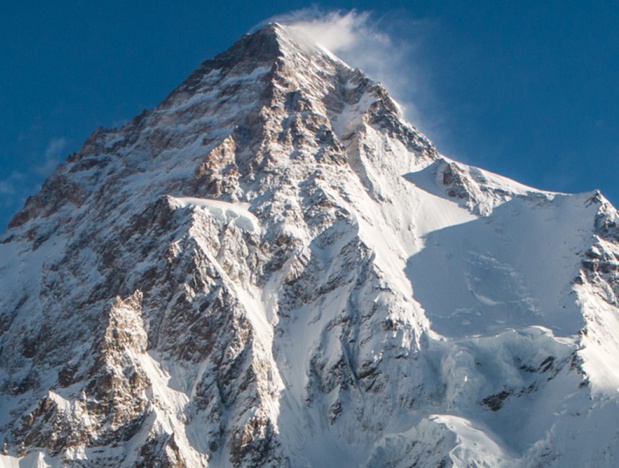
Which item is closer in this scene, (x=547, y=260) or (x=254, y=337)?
(x=254, y=337)

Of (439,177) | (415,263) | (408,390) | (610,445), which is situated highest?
(439,177)

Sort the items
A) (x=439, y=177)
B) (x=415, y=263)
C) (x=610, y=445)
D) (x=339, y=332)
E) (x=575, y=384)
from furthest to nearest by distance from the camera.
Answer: (x=439, y=177) < (x=415, y=263) < (x=339, y=332) < (x=575, y=384) < (x=610, y=445)

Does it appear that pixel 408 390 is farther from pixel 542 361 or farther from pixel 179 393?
pixel 179 393

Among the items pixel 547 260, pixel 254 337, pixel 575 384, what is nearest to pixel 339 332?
pixel 254 337

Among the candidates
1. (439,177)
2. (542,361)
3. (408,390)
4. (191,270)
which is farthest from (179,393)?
(439,177)

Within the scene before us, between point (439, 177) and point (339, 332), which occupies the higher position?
point (439, 177)

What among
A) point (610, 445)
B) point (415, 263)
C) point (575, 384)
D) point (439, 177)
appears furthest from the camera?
point (439, 177)

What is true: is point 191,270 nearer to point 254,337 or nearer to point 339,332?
point 254,337
